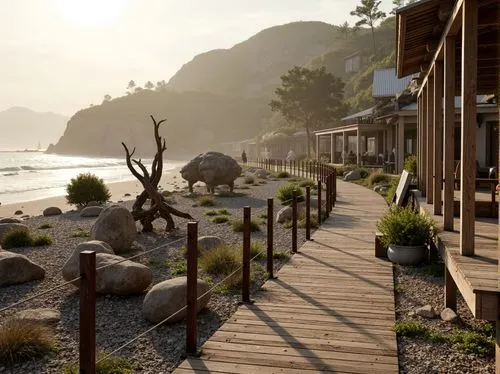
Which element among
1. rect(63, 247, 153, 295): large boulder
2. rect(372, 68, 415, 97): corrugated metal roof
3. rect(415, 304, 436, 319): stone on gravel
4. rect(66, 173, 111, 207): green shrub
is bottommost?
rect(415, 304, 436, 319): stone on gravel

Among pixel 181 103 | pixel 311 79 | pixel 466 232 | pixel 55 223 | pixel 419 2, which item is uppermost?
pixel 181 103

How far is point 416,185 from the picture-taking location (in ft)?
41.4

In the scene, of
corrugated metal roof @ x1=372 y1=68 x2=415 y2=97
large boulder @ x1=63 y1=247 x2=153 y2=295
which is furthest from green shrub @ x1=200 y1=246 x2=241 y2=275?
corrugated metal roof @ x1=372 y1=68 x2=415 y2=97

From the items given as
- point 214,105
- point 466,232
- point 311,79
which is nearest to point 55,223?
point 466,232

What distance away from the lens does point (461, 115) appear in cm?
526

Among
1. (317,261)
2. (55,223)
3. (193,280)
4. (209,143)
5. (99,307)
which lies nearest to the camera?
(193,280)

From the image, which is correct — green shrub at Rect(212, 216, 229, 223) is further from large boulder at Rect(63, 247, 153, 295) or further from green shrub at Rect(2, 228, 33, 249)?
large boulder at Rect(63, 247, 153, 295)

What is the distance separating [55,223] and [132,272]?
400 inches

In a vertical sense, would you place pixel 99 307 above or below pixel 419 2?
below

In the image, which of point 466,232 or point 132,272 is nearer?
point 466,232

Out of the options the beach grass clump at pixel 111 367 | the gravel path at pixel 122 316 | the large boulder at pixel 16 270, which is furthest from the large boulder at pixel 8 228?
the beach grass clump at pixel 111 367

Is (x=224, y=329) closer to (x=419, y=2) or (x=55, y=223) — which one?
(x=419, y=2)

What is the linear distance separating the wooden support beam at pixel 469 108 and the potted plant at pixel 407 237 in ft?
Result: 8.03

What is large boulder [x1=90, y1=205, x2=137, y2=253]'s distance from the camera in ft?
33.5
